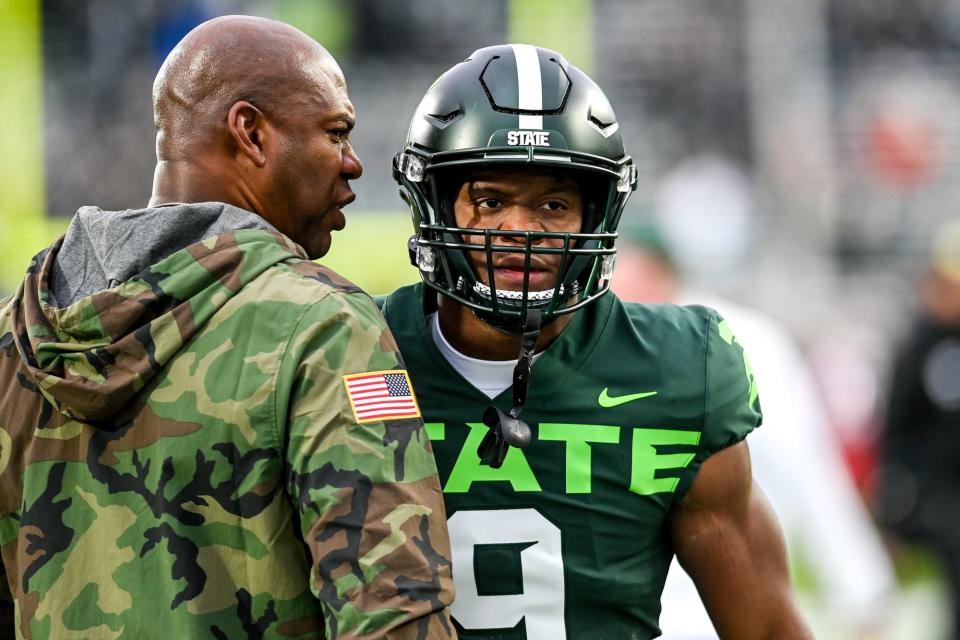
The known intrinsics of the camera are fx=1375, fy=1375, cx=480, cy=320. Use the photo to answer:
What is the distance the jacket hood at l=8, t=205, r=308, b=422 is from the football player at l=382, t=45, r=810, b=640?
1.73 feet

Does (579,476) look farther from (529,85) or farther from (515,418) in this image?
(529,85)

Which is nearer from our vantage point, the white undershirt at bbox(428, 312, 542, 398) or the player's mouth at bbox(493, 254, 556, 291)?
the player's mouth at bbox(493, 254, 556, 291)

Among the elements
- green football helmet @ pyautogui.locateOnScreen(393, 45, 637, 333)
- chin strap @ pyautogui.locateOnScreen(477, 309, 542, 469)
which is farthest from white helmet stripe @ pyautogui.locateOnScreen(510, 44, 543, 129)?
chin strap @ pyautogui.locateOnScreen(477, 309, 542, 469)

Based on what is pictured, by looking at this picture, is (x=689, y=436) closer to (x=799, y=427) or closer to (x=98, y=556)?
(x=98, y=556)

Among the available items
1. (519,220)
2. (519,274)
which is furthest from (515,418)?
(519,220)

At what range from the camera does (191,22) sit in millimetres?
12461

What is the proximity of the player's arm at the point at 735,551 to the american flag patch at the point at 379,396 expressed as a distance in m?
0.74

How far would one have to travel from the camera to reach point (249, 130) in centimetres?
231

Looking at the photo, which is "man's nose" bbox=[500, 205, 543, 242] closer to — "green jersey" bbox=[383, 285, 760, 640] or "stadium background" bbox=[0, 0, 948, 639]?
"green jersey" bbox=[383, 285, 760, 640]

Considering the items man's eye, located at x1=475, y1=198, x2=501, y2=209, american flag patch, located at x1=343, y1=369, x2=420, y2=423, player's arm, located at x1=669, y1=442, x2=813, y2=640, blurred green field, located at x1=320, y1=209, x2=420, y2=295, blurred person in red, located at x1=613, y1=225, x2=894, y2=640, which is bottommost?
blurred green field, located at x1=320, y1=209, x2=420, y2=295

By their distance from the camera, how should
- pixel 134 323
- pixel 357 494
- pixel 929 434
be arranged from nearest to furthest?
pixel 357 494 < pixel 134 323 < pixel 929 434

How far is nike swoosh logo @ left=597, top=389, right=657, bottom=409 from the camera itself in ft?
8.41

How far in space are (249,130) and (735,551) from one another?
1176mm

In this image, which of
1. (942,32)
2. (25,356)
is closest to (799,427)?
(25,356)
